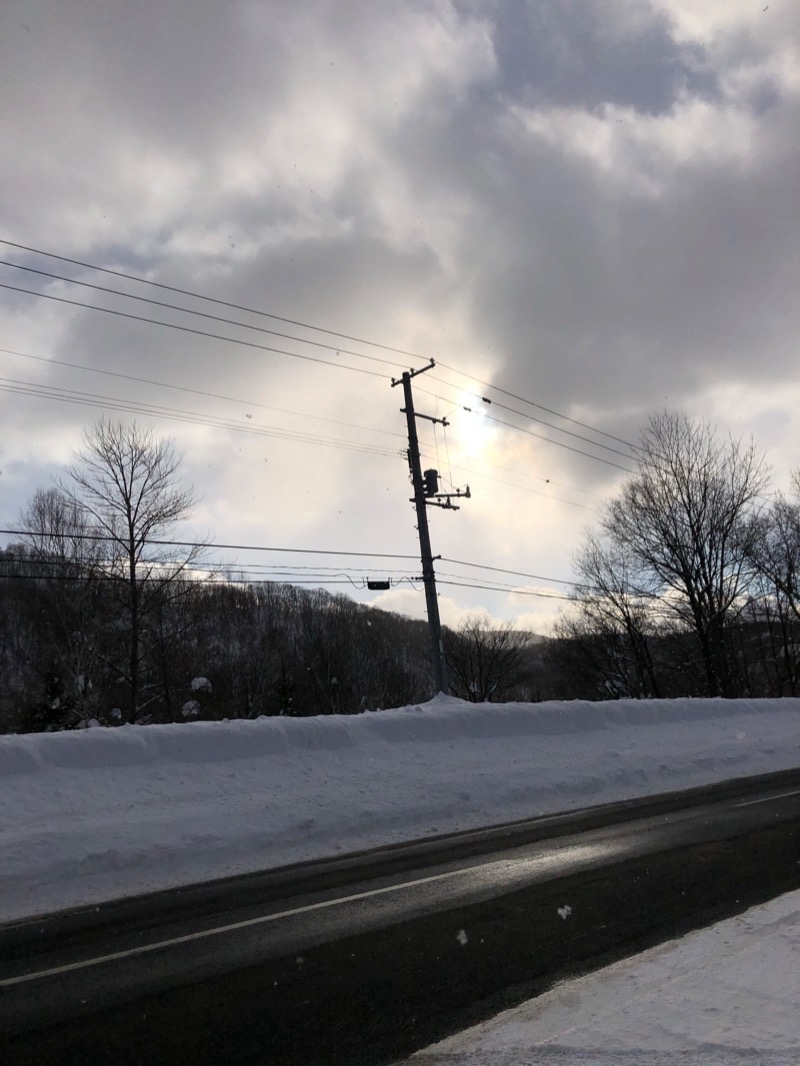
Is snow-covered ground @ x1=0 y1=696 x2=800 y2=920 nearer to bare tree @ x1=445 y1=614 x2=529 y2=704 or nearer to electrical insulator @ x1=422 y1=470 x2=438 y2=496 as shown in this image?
electrical insulator @ x1=422 y1=470 x2=438 y2=496

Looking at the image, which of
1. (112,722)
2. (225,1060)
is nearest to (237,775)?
(225,1060)

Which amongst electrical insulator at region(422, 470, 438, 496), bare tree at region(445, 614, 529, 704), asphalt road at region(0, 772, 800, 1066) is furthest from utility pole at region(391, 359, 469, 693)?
bare tree at region(445, 614, 529, 704)

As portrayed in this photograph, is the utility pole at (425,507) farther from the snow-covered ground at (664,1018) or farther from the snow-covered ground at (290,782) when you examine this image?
the snow-covered ground at (664,1018)

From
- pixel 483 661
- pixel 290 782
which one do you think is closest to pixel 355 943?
pixel 290 782

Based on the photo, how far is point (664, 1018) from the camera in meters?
3.48

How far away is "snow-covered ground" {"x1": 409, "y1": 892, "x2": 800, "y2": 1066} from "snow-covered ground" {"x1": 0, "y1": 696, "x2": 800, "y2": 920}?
5.55m

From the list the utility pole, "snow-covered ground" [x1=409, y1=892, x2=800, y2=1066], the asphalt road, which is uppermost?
the utility pole

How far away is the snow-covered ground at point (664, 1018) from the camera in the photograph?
3102 millimetres

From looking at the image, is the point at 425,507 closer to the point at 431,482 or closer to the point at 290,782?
the point at 431,482

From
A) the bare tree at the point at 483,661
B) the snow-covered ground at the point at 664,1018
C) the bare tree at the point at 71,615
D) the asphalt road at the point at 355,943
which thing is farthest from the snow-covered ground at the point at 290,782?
the bare tree at the point at 483,661

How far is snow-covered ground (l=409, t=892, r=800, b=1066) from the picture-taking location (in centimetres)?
310

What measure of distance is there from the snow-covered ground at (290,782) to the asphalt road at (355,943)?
128 cm

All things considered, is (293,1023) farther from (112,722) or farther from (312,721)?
(112,722)

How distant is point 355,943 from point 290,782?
696 centimetres
